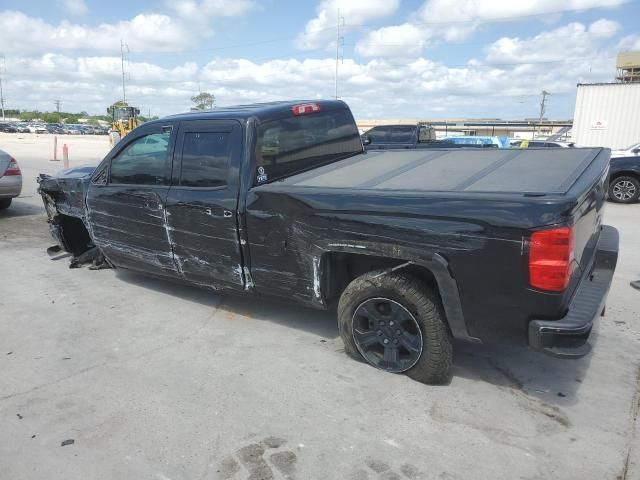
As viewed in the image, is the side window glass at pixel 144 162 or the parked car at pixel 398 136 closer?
the side window glass at pixel 144 162

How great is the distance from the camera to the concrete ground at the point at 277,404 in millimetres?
2648

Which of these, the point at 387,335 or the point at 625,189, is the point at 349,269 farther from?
the point at 625,189

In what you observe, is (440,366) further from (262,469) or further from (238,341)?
(238,341)

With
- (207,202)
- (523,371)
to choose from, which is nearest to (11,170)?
(207,202)

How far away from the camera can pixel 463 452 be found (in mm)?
2715

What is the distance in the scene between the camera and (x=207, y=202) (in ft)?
13.1

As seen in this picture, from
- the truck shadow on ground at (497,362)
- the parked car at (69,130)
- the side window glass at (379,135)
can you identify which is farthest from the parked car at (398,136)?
the parked car at (69,130)

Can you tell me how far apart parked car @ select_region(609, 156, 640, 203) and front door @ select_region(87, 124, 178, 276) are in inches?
407

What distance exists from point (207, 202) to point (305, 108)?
4.09ft

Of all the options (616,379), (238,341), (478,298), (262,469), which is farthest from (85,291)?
(616,379)

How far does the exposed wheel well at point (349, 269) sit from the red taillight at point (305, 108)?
1449 mm

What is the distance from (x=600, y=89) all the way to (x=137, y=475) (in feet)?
82.2

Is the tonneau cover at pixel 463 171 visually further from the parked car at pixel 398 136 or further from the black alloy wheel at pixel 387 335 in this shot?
the parked car at pixel 398 136

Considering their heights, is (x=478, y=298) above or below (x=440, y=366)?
above
